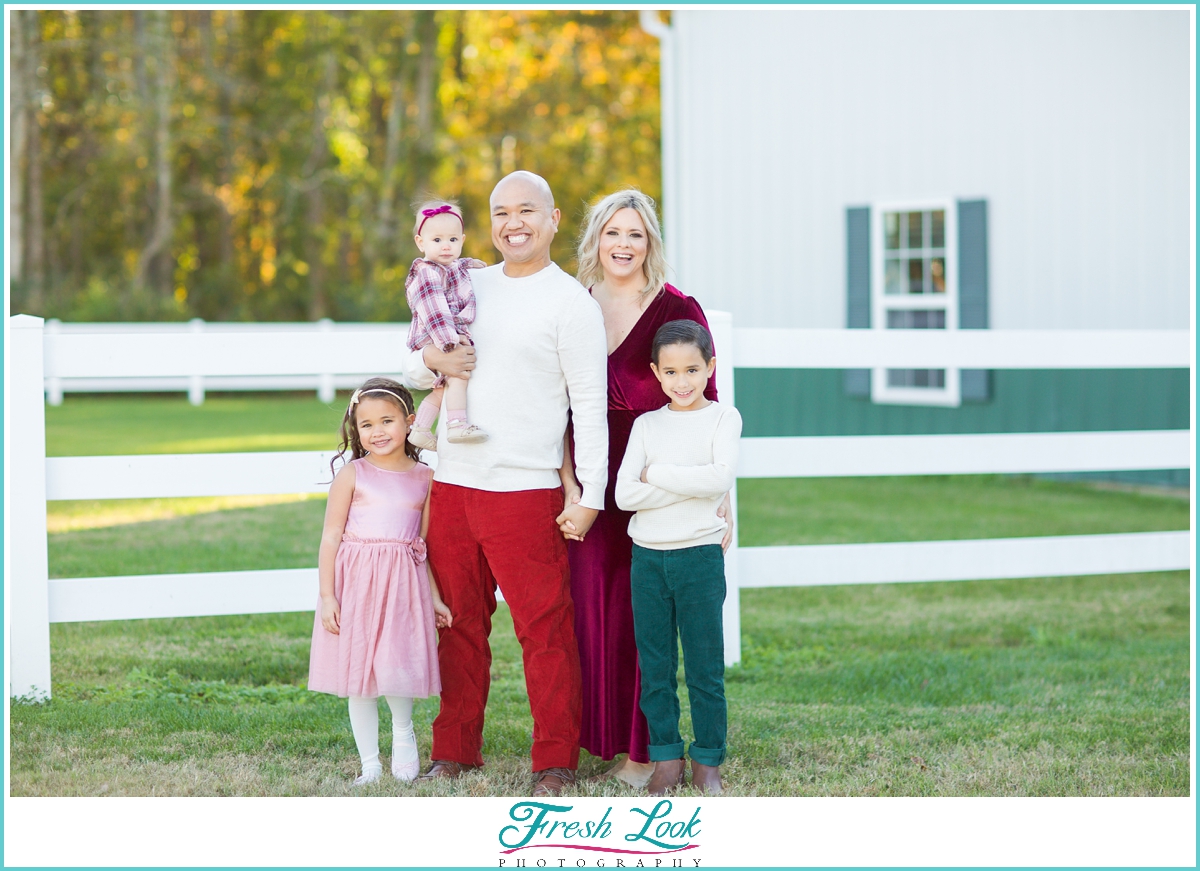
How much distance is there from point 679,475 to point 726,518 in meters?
0.36

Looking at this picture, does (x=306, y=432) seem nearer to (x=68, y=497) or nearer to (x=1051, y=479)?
(x=1051, y=479)

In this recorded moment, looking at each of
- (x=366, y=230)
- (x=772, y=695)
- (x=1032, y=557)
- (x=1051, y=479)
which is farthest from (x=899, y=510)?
(x=366, y=230)

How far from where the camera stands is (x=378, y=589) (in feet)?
11.3

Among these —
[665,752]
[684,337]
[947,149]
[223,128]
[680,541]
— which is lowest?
[665,752]

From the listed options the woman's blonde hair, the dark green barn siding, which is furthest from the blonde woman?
the dark green barn siding

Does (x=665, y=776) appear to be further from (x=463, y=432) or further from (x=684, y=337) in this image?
(x=684, y=337)

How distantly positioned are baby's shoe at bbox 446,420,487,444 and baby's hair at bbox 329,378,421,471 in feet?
0.96

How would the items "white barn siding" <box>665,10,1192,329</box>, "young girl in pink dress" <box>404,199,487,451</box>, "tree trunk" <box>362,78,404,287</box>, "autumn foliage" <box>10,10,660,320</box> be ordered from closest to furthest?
"young girl in pink dress" <box>404,199,487,451</box> < "white barn siding" <box>665,10,1192,329</box> < "autumn foliage" <box>10,10,660,320</box> < "tree trunk" <box>362,78,404,287</box>

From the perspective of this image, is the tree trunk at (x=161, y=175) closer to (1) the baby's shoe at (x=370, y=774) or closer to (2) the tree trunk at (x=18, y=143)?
(2) the tree trunk at (x=18, y=143)

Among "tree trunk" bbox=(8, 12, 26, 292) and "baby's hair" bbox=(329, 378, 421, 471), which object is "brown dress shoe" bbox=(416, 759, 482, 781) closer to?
"baby's hair" bbox=(329, 378, 421, 471)

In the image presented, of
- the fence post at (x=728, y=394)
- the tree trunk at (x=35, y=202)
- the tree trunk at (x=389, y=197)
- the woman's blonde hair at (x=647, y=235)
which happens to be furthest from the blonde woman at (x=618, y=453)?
the tree trunk at (x=389, y=197)

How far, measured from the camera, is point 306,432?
1245 cm

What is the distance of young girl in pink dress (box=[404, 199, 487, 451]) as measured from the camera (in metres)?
3.25

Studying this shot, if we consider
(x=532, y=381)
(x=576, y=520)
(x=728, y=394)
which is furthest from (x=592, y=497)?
(x=728, y=394)
